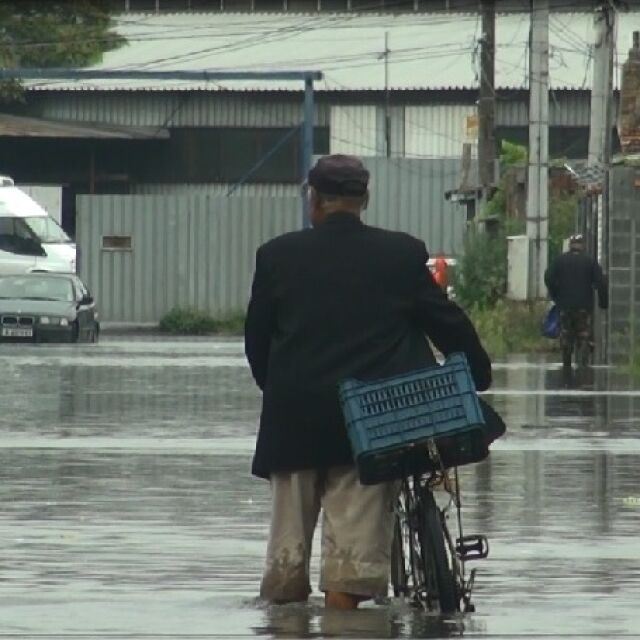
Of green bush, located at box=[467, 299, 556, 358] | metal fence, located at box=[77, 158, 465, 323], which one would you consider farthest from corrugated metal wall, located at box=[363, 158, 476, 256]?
green bush, located at box=[467, 299, 556, 358]

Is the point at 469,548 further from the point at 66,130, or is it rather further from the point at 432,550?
the point at 66,130

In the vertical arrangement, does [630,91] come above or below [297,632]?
above

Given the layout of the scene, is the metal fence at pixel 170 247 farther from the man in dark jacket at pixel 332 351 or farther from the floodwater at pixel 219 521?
the man in dark jacket at pixel 332 351

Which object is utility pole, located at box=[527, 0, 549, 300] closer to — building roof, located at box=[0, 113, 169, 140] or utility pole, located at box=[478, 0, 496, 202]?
utility pole, located at box=[478, 0, 496, 202]

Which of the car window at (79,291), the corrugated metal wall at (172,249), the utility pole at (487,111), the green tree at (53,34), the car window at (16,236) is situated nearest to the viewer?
the car window at (79,291)

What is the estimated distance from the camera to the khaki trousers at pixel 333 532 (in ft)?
29.9

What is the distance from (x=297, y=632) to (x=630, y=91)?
25720mm

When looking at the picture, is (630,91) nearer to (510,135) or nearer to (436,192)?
(436,192)

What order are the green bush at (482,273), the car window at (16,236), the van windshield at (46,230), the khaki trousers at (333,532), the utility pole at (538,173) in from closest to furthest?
the khaki trousers at (333,532)
the utility pole at (538,173)
the green bush at (482,273)
the car window at (16,236)
the van windshield at (46,230)

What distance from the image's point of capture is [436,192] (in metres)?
52.7

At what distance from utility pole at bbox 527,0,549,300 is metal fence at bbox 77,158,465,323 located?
13315 mm

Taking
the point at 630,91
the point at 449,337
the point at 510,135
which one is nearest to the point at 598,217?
the point at 630,91

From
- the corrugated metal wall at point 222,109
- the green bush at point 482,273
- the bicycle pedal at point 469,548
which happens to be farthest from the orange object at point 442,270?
the bicycle pedal at point 469,548

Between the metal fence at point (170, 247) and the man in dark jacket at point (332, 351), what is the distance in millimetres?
40588
